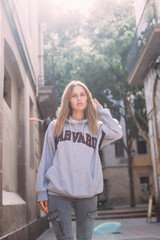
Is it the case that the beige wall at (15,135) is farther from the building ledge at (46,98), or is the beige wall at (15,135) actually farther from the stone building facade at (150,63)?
the stone building facade at (150,63)

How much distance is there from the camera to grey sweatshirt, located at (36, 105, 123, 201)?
2.56 meters

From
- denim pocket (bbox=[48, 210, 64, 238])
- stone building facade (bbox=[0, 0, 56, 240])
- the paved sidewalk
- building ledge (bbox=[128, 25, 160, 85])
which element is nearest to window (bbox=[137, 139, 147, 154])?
building ledge (bbox=[128, 25, 160, 85])

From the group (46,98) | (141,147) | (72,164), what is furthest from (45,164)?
(141,147)

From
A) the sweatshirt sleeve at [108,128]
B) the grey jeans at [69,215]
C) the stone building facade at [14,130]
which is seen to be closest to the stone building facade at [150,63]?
the stone building facade at [14,130]

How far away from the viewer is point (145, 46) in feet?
34.2

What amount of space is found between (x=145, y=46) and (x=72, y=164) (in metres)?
8.47

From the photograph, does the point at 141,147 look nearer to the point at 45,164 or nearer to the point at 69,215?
the point at 45,164

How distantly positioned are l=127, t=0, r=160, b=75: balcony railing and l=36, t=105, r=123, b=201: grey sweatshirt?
7535mm

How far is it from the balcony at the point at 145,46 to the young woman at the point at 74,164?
721 cm

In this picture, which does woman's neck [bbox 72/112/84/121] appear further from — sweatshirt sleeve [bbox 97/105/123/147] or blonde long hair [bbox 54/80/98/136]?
sweatshirt sleeve [bbox 97/105/123/147]

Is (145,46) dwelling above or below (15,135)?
above

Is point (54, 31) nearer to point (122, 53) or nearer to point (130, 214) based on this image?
point (122, 53)

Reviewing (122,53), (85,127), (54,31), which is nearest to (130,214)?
(122,53)

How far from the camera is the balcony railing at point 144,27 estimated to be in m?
10.3
